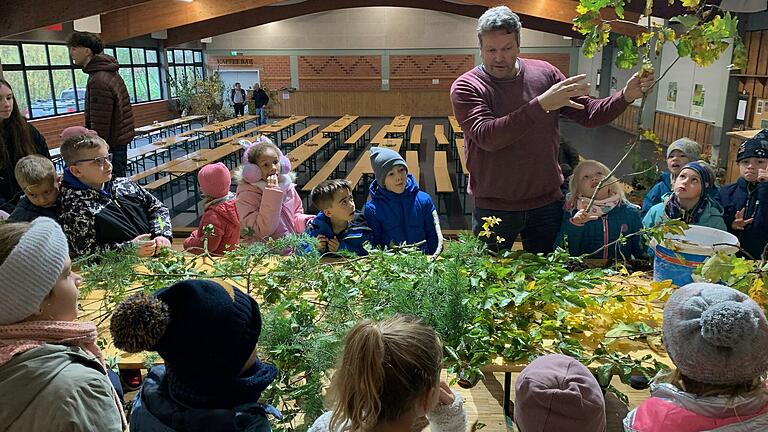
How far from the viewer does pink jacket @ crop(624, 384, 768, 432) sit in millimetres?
1156

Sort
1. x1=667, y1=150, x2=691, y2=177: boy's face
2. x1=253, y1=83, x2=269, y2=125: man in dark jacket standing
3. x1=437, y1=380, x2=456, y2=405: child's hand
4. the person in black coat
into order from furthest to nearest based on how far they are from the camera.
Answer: x1=253, y1=83, x2=269, y2=125: man in dark jacket standing
x1=667, y1=150, x2=691, y2=177: boy's face
the person in black coat
x1=437, y1=380, x2=456, y2=405: child's hand

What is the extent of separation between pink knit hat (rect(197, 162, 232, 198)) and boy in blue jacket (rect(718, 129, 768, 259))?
2.77 metres

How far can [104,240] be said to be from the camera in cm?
254

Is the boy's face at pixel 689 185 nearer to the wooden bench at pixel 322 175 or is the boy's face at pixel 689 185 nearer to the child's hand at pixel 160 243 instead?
the child's hand at pixel 160 243

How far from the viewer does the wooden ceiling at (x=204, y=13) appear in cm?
740

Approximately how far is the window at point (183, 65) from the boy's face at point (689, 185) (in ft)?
53.2

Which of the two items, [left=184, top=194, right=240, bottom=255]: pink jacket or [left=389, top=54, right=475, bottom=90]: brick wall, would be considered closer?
[left=184, top=194, right=240, bottom=255]: pink jacket

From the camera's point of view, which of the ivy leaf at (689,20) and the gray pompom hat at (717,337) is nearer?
the gray pompom hat at (717,337)

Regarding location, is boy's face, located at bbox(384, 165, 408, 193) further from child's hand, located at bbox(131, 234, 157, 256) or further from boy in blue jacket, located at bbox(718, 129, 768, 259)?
boy in blue jacket, located at bbox(718, 129, 768, 259)

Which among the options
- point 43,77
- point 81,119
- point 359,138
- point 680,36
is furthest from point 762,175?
point 81,119

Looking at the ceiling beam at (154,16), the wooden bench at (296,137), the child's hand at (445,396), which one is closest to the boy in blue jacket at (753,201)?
the child's hand at (445,396)

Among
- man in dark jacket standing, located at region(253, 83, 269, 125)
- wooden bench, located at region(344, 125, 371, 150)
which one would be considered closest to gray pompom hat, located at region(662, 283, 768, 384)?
wooden bench, located at region(344, 125, 371, 150)

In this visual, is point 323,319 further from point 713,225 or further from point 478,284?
point 713,225

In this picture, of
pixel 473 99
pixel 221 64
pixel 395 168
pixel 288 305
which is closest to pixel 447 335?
pixel 288 305
